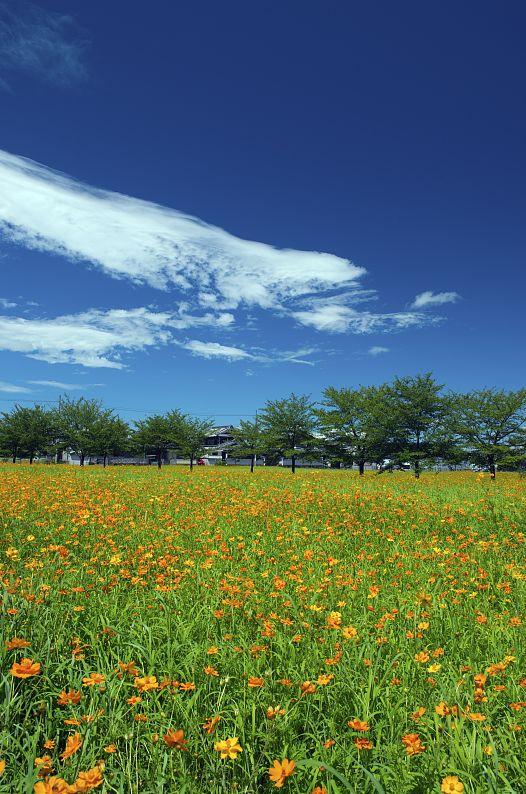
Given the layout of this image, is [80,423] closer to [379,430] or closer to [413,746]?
[379,430]

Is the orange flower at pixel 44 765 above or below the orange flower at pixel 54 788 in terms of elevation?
below

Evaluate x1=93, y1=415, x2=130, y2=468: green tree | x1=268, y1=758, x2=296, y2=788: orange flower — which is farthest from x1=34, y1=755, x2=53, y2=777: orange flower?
x1=93, y1=415, x2=130, y2=468: green tree

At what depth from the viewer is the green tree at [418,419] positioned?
3244 centimetres

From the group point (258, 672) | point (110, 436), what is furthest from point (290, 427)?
point (258, 672)

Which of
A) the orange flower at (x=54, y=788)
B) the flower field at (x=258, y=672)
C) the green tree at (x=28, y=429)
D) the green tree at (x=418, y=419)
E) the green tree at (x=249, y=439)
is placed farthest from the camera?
the green tree at (x=28, y=429)

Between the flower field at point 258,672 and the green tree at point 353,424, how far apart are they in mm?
27801

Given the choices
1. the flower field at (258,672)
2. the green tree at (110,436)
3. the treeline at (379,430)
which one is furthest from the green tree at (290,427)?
the flower field at (258,672)

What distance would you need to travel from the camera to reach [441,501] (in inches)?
468

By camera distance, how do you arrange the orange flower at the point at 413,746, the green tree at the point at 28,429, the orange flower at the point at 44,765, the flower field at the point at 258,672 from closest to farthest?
the orange flower at the point at 44,765 < the orange flower at the point at 413,746 < the flower field at the point at 258,672 < the green tree at the point at 28,429

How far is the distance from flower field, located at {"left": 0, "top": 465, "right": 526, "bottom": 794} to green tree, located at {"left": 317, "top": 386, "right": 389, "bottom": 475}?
27801 mm

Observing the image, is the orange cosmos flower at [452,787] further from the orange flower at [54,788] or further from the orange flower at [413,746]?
the orange flower at [54,788]

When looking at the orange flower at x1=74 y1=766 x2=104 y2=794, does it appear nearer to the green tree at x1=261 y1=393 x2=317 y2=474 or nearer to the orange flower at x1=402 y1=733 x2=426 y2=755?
the orange flower at x1=402 y1=733 x2=426 y2=755

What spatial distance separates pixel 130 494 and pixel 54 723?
914 centimetres

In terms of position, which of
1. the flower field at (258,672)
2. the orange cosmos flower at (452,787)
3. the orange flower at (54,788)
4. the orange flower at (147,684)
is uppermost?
the orange flower at (54,788)
